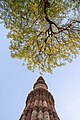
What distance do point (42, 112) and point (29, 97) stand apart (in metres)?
6.40

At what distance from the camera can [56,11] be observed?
12352 millimetres

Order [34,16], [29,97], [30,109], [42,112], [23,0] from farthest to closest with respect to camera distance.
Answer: [29,97] < [30,109] < [42,112] < [34,16] < [23,0]

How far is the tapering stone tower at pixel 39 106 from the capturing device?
730 inches

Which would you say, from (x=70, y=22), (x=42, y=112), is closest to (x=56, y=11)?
(x=70, y=22)

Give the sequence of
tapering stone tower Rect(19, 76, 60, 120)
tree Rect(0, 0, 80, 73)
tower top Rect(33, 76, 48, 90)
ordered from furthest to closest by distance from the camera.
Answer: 1. tower top Rect(33, 76, 48, 90)
2. tapering stone tower Rect(19, 76, 60, 120)
3. tree Rect(0, 0, 80, 73)

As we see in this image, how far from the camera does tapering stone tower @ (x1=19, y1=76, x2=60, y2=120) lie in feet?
60.9

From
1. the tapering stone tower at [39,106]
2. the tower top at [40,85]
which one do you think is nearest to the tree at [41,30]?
the tapering stone tower at [39,106]

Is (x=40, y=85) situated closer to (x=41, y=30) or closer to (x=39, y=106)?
(x=39, y=106)

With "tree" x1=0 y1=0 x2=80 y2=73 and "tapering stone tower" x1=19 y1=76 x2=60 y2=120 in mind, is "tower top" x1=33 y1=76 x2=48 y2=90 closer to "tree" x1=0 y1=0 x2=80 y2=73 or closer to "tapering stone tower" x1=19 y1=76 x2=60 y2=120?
"tapering stone tower" x1=19 y1=76 x2=60 y2=120

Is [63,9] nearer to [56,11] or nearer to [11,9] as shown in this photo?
[56,11]

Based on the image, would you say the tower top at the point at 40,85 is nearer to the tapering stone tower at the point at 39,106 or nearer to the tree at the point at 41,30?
the tapering stone tower at the point at 39,106

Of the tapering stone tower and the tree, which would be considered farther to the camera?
the tapering stone tower

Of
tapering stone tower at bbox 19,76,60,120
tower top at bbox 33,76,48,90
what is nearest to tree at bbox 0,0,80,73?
tapering stone tower at bbox 19,76,60,120

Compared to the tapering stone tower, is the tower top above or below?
above
